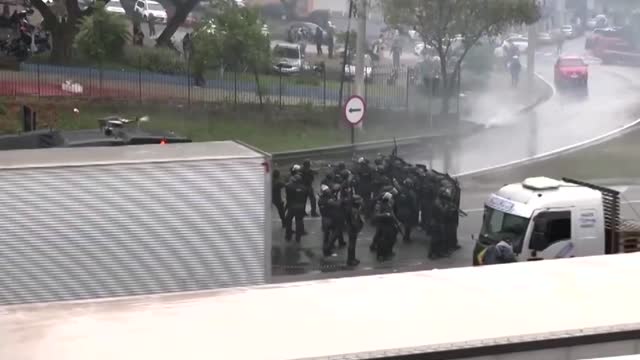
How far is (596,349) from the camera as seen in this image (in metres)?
5.50

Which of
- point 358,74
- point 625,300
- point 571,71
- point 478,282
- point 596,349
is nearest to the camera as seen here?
point 596,349

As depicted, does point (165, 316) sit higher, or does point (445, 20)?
point (445, 20)

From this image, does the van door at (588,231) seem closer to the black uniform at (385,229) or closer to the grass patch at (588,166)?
the black uniform at (385,229)

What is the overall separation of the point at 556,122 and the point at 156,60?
12649mm

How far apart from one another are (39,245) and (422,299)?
3638mm

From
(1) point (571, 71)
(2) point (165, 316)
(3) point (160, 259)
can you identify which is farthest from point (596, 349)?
(1) point (571, 71)

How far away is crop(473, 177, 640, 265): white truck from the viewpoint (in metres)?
11.5

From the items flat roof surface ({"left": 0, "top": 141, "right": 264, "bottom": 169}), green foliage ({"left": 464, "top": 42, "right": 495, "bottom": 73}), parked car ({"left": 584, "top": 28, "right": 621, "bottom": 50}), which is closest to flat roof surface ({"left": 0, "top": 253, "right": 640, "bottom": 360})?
flat roof surface ({"left": 0, "top": 141, "right": 264, "bottom": 169})

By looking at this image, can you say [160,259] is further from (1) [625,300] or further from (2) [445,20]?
(2) [445,20]

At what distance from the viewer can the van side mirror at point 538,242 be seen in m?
11.5

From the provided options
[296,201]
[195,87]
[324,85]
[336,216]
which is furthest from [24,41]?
[336,216]

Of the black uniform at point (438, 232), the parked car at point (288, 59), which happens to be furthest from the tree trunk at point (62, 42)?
the black uniform at point (438, 232)

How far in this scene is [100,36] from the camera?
2872cm

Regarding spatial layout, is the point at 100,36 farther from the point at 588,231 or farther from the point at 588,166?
the point at 588,231
